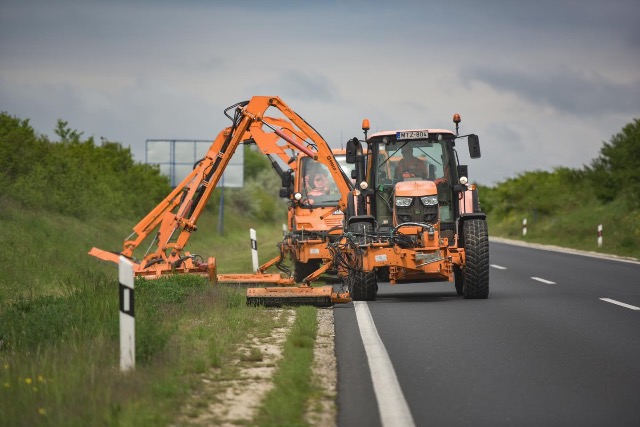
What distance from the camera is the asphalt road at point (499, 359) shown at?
8797mm

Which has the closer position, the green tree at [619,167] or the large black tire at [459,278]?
the large black tire at [459,278]

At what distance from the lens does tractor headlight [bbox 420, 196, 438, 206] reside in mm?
20203

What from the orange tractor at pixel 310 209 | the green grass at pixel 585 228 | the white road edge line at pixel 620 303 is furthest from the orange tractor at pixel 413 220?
the green grass at pixel 585 228

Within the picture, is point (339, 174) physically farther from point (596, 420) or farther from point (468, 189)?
point (596, 420)

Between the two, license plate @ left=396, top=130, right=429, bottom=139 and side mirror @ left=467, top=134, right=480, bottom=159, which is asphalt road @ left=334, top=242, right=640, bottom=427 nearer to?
side mirror @ left=467, top=134, right=480, bottom=159

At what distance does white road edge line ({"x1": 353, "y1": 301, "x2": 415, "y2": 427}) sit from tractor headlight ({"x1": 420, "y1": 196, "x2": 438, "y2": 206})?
17.7 feet

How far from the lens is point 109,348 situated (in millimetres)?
11281

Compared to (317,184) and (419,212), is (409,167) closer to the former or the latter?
(419,212)

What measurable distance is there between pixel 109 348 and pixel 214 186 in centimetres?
1313

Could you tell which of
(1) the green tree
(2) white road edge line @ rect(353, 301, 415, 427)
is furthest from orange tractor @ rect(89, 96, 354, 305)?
(1) the green tree

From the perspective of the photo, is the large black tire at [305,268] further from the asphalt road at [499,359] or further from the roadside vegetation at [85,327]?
the asphalt road at [499,359]

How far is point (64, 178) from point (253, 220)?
1820 inches

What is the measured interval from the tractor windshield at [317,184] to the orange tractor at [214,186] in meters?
0.03

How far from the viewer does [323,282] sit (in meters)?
25.0
